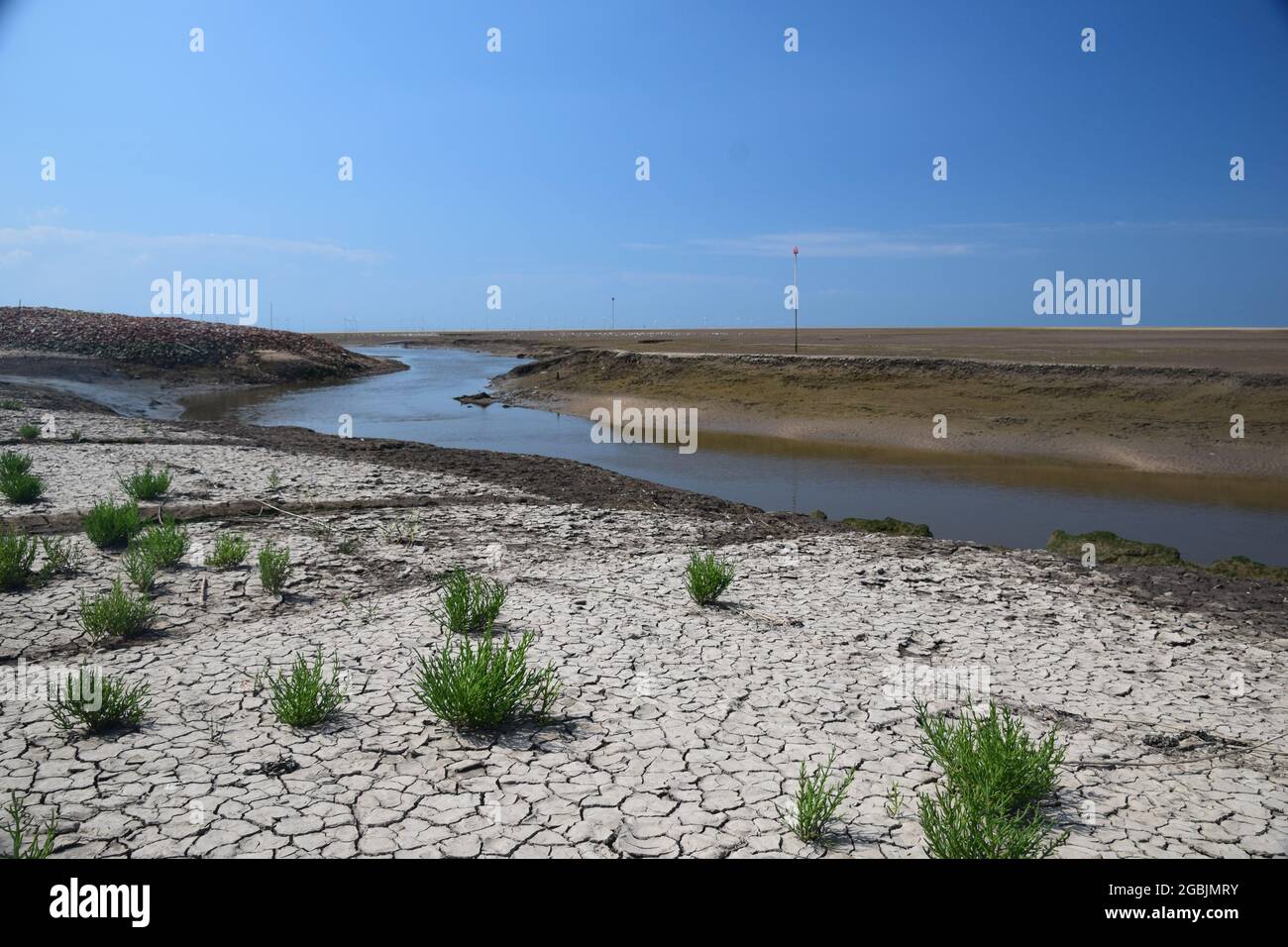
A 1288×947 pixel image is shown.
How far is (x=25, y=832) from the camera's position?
358cm

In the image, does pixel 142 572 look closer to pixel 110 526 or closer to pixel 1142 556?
pixel 110 526

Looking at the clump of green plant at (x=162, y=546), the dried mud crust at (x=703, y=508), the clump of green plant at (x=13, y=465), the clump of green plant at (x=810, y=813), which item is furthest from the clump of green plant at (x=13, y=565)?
the clump of green plant at (x=810, y=813)

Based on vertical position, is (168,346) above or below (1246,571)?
above

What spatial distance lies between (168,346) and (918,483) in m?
30.8

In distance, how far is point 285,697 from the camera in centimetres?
470

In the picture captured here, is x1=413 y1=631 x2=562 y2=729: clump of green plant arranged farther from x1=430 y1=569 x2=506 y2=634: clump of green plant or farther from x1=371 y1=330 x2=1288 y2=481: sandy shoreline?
x1=371 y1=330 x2=1288 y2=481: sandy shoreline

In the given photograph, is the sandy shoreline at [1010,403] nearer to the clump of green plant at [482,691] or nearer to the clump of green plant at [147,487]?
the clump of green plant at [147,487]

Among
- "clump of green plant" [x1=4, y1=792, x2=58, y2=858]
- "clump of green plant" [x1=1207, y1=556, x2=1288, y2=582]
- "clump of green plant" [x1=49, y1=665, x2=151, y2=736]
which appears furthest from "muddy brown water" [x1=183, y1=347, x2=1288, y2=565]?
"clump of green plant" [x1=4, y1=792, x2=58, y2=858]

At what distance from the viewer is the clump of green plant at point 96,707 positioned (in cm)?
452

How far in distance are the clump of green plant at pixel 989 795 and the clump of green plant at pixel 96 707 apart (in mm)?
3977

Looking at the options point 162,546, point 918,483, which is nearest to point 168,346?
point 918,483

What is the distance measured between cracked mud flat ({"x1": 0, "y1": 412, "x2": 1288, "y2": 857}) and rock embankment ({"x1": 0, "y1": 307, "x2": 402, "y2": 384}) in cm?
2632
